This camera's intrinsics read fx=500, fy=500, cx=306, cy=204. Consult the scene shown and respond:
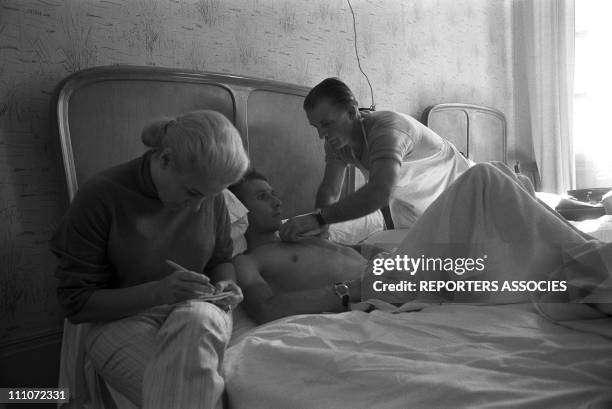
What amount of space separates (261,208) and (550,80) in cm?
300

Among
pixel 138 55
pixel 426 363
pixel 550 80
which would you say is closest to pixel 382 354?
pixel 426 363

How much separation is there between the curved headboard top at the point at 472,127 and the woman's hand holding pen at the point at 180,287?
2404mm

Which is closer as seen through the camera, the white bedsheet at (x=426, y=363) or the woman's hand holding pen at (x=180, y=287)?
the white bedsheet at (x=426, y=363)

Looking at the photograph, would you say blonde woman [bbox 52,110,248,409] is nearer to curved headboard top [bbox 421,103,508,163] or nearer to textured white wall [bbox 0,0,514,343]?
textured white wall [bbox 0,0,514,343]

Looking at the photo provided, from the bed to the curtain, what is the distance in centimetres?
303

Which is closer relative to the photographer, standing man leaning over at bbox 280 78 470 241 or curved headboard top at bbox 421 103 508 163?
standing man leaning over at bbox 280 78 470 241

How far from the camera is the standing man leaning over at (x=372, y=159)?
5.93 ft

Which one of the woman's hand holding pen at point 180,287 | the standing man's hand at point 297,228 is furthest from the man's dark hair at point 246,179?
the woman's hand holding pen at point 180,287

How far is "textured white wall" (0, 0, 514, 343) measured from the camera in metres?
1.60

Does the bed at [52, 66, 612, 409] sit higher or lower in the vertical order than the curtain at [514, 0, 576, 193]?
lower

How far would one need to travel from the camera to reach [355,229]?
7.27 ft

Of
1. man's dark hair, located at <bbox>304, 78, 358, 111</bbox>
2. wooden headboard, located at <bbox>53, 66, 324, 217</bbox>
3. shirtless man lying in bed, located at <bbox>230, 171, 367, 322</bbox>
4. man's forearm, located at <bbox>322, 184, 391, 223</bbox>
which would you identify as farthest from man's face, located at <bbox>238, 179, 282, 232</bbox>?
man's dark hair, located at <bbox>304, 78, 358, 111</bbox>

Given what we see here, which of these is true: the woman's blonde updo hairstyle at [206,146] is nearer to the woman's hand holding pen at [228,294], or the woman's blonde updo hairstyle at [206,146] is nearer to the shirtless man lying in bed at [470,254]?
the woman's hand holding pen at [228,294]

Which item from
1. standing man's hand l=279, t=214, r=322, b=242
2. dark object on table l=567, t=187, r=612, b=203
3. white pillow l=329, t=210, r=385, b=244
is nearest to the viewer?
standing man's hand l=279, t=214, r=322, b=242
